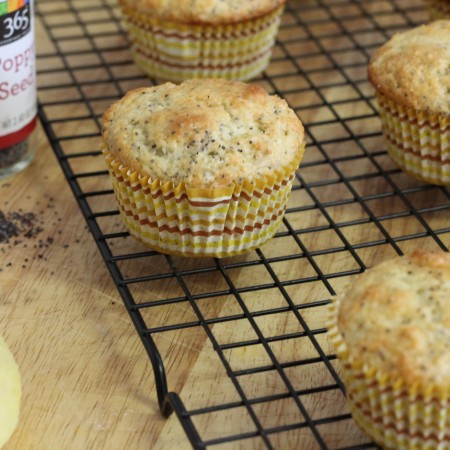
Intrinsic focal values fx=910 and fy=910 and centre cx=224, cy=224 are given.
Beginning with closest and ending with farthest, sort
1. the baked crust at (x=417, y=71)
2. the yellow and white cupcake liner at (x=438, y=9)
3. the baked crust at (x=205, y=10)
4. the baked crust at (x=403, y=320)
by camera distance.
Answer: the baked crust at (x=403, y=320) < the baked crust at (x=417, y=71) < the baked crust at (x=205, y=10) < the yellow and white cupcake liner at (x=438, y=9)

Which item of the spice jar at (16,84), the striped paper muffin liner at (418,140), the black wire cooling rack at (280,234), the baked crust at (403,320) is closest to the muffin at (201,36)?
the black wire cooling rack at (280,234)

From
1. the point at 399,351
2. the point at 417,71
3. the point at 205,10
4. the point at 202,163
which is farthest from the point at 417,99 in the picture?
the point at 399,351

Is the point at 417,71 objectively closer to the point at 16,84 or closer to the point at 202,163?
the point at 202,163

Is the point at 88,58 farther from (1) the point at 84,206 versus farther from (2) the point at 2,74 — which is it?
(1) the point at 84,206

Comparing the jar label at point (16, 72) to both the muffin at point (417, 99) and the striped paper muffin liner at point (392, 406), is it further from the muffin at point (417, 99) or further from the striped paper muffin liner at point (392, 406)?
the striped paper muffin liner at point (392, 406)

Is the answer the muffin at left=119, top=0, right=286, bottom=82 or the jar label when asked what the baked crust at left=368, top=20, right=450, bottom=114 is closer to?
the muffin at left=119, top=0, right=286, bottom=82

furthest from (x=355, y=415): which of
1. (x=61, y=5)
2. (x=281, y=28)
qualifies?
(x=61, y=5)
